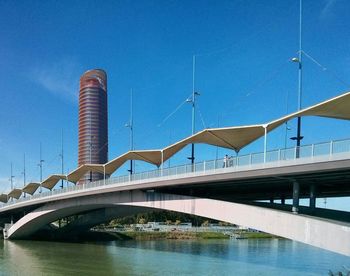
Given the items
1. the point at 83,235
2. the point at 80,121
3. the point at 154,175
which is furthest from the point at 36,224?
the point at 80,121

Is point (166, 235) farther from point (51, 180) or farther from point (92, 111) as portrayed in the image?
point (92, 111)

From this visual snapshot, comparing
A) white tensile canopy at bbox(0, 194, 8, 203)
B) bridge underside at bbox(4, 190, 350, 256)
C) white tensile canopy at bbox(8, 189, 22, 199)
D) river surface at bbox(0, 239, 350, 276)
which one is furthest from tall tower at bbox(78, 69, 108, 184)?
river surface at bbox(0, 239, 350, 276)

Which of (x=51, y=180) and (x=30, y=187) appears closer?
(x=51, y=180)

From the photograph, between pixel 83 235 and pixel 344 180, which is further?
pixel 83 235

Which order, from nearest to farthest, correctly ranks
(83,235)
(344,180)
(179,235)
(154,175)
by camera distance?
1. (344,180)
2. (154,175)
3. (83,235)
4. (179,235)

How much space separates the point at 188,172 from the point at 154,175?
18.6ft

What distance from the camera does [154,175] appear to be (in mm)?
36344

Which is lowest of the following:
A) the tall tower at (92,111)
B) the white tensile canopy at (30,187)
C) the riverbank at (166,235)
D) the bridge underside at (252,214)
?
the riverbank at (166,235)

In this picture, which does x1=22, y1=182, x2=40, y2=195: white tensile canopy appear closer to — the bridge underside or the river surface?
the bridge underside

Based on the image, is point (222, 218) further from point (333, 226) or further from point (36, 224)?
point (36, 224)

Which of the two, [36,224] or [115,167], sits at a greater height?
[115,167]

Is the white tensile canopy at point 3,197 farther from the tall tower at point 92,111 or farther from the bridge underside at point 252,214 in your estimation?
the tall tower at point 92,111

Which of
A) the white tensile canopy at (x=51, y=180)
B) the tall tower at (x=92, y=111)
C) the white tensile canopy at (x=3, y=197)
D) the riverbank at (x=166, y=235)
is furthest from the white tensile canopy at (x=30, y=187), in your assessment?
the tall tower at (x=92, y=111)

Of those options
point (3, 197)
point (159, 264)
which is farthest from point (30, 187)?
point (159, 264)
